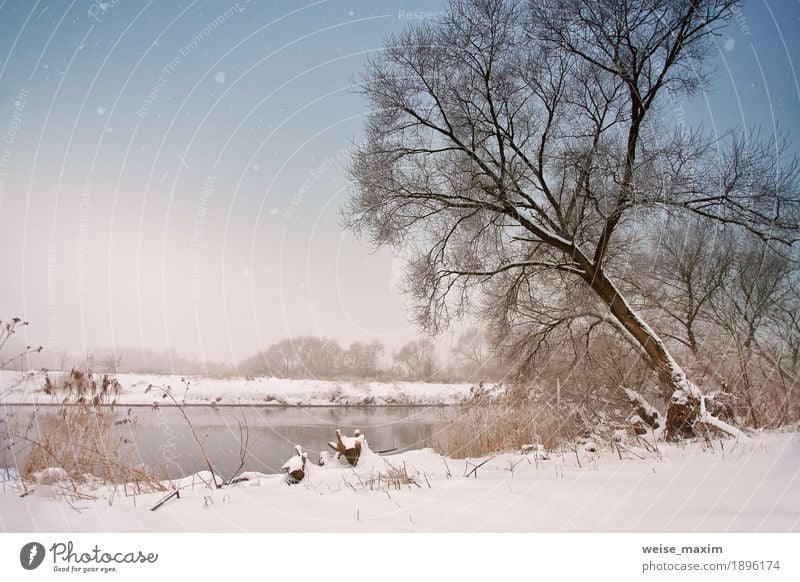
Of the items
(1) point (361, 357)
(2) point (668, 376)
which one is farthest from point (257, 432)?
(2) point (668, 376)

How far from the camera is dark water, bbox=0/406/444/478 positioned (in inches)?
252

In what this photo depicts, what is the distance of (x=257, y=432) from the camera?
10484mm

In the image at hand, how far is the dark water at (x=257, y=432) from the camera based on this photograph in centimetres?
639

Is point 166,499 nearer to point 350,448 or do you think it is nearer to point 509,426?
point 350,448

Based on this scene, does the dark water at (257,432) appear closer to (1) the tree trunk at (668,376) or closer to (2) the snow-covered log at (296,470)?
(2) the snow-covered log at (296,470)

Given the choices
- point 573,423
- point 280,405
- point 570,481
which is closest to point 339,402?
point 280,405

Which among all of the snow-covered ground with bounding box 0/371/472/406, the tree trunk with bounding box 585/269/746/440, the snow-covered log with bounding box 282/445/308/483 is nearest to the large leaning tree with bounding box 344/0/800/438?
the tree trunk with bounding box 585/269/746/440

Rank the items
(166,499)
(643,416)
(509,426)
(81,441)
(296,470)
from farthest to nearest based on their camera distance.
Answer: (509,426)
(643,416)
(296,470)
(81,441)
(166,499)

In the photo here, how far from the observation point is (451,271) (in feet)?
20.8

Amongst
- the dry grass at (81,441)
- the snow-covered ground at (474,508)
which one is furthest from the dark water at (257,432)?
the snow-covered ground at (474,508)

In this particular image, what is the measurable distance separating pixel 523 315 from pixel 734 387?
3.11 meters
